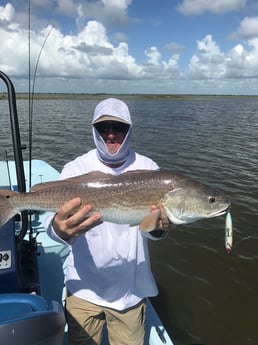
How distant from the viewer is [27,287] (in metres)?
3.71

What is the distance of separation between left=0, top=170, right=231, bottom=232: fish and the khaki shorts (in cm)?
87

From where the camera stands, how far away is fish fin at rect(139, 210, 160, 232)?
2918mm

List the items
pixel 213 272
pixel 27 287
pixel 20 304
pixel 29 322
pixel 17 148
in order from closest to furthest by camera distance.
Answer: pixel 29 322 → pixel 20 304 → pixel 27 287 → pixel 17 148 → pixel 213 272

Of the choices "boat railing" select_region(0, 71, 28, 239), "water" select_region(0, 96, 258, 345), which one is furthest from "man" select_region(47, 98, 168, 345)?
"water" select_region(0, 96, 258, 345)

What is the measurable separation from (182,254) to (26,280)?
5.89m

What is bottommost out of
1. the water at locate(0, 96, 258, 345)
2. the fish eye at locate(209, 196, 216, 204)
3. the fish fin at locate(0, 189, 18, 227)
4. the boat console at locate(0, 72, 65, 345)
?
the water at locate(0, 96, 258, 345)

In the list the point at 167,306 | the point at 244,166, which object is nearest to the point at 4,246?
the point at 167,306

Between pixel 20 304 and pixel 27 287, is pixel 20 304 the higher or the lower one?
the higher one

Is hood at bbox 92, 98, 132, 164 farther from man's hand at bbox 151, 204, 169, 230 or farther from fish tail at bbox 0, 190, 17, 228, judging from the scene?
fish tail at bbox 0, 190, 17, 228

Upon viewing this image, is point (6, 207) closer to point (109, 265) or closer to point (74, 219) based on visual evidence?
point (74, 219)

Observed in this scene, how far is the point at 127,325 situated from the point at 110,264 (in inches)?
25.2

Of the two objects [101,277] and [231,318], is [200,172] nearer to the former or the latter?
[231,318]

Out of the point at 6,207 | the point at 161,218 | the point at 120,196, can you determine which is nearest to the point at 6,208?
the point at 6,207

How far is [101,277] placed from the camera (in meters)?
3.17
